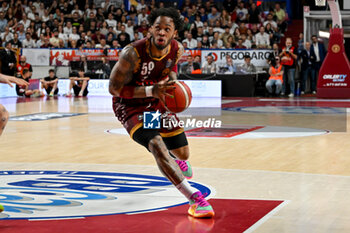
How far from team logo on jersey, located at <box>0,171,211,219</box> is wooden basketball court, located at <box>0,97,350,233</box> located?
0.28ft

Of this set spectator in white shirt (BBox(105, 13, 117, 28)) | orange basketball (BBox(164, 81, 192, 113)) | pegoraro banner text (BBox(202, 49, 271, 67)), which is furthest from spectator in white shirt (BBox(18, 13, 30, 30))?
orange basketball (BBox(164, 81, 192, 113))

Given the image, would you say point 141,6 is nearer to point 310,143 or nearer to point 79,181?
point 310,143

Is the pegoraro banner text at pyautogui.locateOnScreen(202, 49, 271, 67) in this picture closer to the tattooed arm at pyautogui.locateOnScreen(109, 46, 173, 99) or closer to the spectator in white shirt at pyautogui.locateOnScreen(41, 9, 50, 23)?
the spectator in white shirt at pyautogui.locateOnScreen(41, 9, 50, 23)

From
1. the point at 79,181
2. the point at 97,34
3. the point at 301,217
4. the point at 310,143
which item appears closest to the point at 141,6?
the point at 97,34

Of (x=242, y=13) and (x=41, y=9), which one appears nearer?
(x=242, y=13)

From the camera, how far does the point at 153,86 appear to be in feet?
17.4

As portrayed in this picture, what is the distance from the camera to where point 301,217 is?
17.0 ft

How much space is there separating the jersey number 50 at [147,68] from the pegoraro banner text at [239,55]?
1904 centimetres

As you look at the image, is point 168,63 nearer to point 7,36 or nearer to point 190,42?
point 190,42

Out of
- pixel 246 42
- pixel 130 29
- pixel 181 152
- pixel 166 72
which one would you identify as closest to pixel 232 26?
pixel 246 42

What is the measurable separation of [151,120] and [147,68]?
18.3 inches

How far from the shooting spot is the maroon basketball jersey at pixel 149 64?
576cm

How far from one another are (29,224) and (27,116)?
1088 centimetres

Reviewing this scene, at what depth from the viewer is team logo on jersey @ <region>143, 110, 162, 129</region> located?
563 cm
